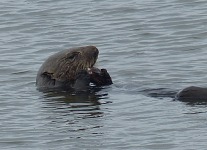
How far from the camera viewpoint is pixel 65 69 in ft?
37.3

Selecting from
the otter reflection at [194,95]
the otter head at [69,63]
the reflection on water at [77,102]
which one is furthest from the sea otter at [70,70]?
the otter reflection at [194,95]

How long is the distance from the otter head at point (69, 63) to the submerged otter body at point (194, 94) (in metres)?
1.79

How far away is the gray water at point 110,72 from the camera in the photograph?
8.62 metres

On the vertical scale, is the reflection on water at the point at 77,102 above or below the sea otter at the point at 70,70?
below

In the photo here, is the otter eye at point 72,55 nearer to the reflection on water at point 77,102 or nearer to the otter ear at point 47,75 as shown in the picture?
the otter ear at point 47,75

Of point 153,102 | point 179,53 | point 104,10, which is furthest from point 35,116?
point 104,10

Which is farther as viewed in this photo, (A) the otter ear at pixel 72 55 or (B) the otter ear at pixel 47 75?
(A) the otter ear at pixel 72 55

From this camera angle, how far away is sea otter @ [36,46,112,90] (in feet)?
36.4

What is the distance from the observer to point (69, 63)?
448 inches

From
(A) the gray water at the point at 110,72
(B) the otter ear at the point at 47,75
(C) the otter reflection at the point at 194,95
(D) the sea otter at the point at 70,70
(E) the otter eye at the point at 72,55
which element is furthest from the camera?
(E) the otter eye at the point at 72,55

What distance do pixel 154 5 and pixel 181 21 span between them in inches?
59.1

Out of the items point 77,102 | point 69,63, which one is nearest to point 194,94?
point 77,102

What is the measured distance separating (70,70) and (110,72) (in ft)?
2.64

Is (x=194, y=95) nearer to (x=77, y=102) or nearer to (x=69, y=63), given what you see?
(x=77, y=102)
